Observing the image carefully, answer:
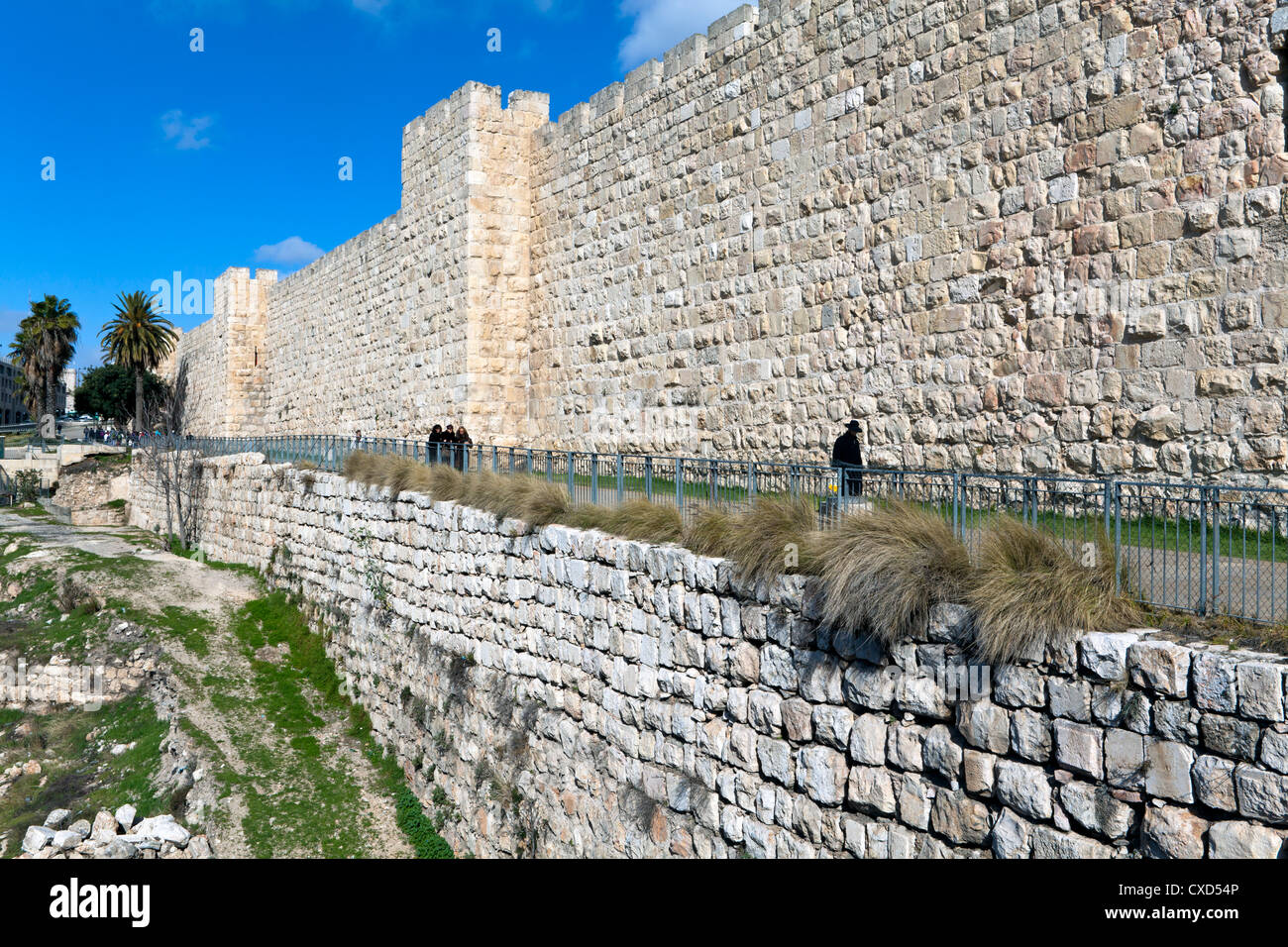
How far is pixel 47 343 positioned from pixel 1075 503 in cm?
4303

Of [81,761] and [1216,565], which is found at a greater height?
[1216,565]

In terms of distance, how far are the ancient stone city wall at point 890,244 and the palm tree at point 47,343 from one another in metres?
31.5

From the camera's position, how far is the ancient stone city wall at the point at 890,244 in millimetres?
6098

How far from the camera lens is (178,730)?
9.91m

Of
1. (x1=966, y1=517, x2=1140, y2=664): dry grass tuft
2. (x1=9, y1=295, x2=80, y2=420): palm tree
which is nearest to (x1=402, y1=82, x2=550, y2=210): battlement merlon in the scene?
(x1=966, y1=517, x2=1140, y2=664): dry grass tuft

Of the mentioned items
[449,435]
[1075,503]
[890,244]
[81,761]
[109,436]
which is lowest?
[81,761]

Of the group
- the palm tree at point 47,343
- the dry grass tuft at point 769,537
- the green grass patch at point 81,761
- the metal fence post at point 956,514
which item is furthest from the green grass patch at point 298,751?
the palm tree at point 47,343

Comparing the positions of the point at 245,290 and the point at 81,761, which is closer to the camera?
the point at 81,761

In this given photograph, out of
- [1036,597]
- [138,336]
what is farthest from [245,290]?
[1036,597]

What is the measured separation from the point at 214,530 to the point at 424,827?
10.1 metres

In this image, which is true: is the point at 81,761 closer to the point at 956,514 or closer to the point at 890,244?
the point at 956,514

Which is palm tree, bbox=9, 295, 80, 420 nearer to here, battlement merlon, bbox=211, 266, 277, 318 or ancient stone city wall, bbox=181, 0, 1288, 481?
battlement merlon, bbox=211, 266, 277, 318

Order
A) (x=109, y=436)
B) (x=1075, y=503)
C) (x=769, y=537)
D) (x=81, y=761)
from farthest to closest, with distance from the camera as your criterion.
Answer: (x=109, y=436)
(x=81, y=761)
(x=1075, y=503)
(x=769, y=537)
